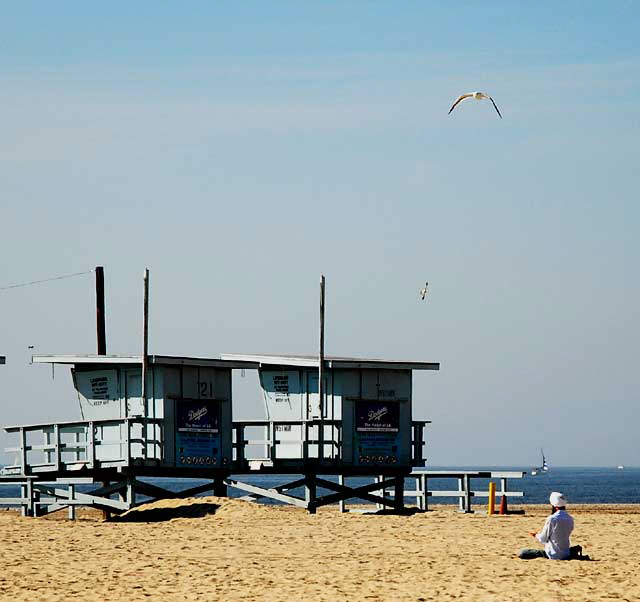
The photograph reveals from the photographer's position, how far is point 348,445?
3534 centimetres

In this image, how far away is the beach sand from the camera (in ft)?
60.7

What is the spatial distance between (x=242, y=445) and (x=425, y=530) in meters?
7.78

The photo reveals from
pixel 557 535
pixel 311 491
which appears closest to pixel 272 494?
pixel 311 491

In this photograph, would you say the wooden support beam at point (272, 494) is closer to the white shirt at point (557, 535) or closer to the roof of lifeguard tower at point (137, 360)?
the roof of lifeguard tower at point (137, 360)

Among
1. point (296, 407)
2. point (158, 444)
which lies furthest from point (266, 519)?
point (296, 407)

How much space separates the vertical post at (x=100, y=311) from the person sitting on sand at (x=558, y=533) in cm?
2478

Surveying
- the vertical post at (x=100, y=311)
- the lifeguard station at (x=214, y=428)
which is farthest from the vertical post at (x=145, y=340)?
the vertical post at (x=100, y=311)

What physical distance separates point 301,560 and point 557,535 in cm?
383

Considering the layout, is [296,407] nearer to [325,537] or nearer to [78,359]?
[78,359]

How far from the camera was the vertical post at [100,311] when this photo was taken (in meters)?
44.1

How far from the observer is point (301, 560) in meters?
22.1

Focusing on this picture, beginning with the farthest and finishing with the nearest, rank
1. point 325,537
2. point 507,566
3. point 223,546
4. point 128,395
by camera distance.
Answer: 1. point 128,395
2. point 325,537
3. point 223,546
4. point 507,566

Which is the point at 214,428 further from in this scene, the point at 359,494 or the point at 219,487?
the point at 359,494

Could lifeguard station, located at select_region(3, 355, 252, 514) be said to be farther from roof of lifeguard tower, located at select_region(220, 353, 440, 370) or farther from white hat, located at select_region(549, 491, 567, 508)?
white hat, located at select_region(549, 491, 567, 508)
